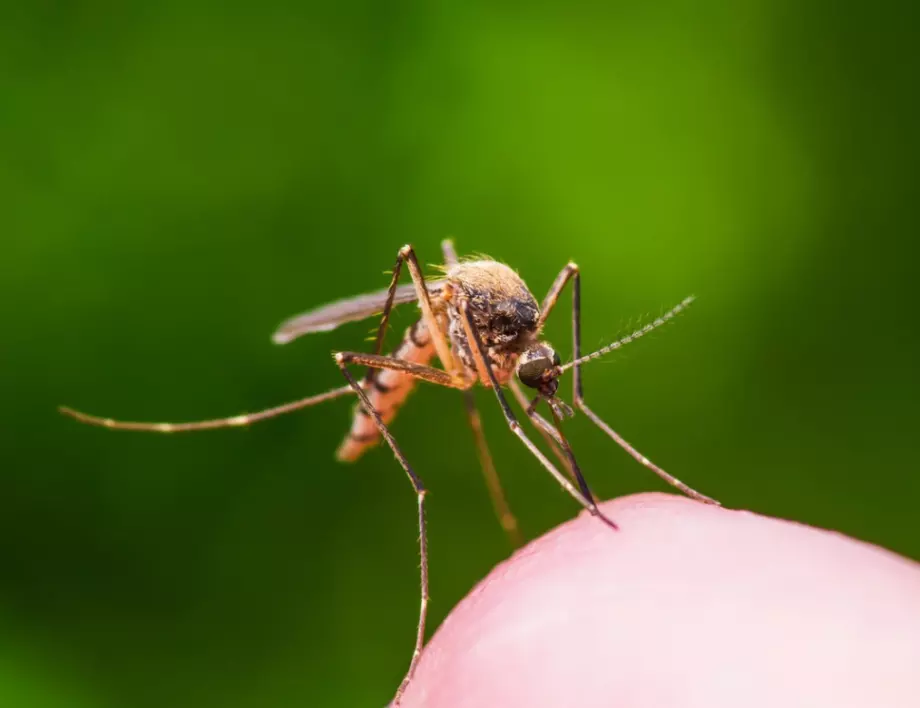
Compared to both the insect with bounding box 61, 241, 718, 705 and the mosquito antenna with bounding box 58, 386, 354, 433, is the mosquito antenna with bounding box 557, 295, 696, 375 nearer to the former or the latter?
the insect with bounding box 61, 241, 718, 705

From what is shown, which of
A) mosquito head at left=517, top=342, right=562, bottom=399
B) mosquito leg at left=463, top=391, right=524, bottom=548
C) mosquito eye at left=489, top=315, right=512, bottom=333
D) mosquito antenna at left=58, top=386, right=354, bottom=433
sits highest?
mosquito eye at left=489, top=315, right=512, bottom=333

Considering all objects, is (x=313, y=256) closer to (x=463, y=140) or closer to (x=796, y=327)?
(x=463, y=140)

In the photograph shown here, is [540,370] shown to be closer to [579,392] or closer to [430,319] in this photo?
[579,392]

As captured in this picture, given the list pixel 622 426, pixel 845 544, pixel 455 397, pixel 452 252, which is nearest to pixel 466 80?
pixel 452 252

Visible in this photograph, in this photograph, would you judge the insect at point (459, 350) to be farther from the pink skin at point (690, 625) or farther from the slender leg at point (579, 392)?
the pink skin at point (690, 625)

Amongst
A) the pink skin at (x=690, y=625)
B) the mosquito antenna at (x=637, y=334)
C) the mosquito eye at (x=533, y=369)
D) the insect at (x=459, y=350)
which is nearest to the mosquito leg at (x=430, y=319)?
the insect at (x=459, y=350)

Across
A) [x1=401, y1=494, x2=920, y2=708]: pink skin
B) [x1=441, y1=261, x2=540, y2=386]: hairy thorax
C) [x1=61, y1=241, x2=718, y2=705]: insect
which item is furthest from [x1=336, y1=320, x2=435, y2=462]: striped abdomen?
[x1=401, y1=494, x2=920, y2=708]: pink skin
